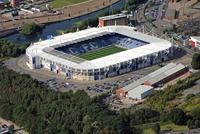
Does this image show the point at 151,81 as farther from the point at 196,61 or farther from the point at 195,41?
the point at 195,41

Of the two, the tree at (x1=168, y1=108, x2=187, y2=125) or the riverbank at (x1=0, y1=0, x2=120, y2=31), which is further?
the riverbank at (x1=0, y1=0, x2=120, y2=31)

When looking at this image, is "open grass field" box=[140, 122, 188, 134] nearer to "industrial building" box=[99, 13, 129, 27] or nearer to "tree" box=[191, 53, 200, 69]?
"tree" box=[191, 53, 200, 69]

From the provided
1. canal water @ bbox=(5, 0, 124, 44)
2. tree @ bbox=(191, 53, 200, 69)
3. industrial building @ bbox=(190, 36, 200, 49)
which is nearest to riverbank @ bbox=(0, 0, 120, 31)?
canal water @ bbox=(5, 0, 124, 44)

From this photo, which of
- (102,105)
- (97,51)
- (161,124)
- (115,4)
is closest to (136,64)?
(97,51)

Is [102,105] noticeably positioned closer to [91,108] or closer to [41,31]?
[91,108]

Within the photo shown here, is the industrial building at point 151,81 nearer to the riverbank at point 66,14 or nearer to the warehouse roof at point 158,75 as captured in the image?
the warehouse roof at point 158,75

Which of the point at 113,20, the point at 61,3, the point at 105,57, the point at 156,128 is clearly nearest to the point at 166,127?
the point at 156,128

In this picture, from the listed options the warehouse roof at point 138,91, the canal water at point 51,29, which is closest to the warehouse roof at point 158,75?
the warehouse roof at point 138,91
